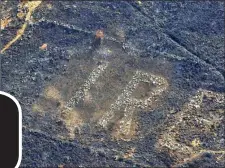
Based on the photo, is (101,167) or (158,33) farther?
(158,33)

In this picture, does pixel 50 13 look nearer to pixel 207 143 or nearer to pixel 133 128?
pixel 133 128

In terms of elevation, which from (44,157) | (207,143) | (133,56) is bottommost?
(44,157)

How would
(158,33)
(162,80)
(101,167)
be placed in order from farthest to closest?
(158,33), (162,80), (101,167)

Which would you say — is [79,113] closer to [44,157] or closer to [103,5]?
[44,157]

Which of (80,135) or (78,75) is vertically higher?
(78,75)

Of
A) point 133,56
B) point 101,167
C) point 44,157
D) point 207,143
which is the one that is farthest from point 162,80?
point 44,157

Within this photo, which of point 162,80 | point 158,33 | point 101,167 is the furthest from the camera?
point 158,33

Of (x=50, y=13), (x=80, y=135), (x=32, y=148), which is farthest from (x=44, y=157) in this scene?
(x=50, y=13)
